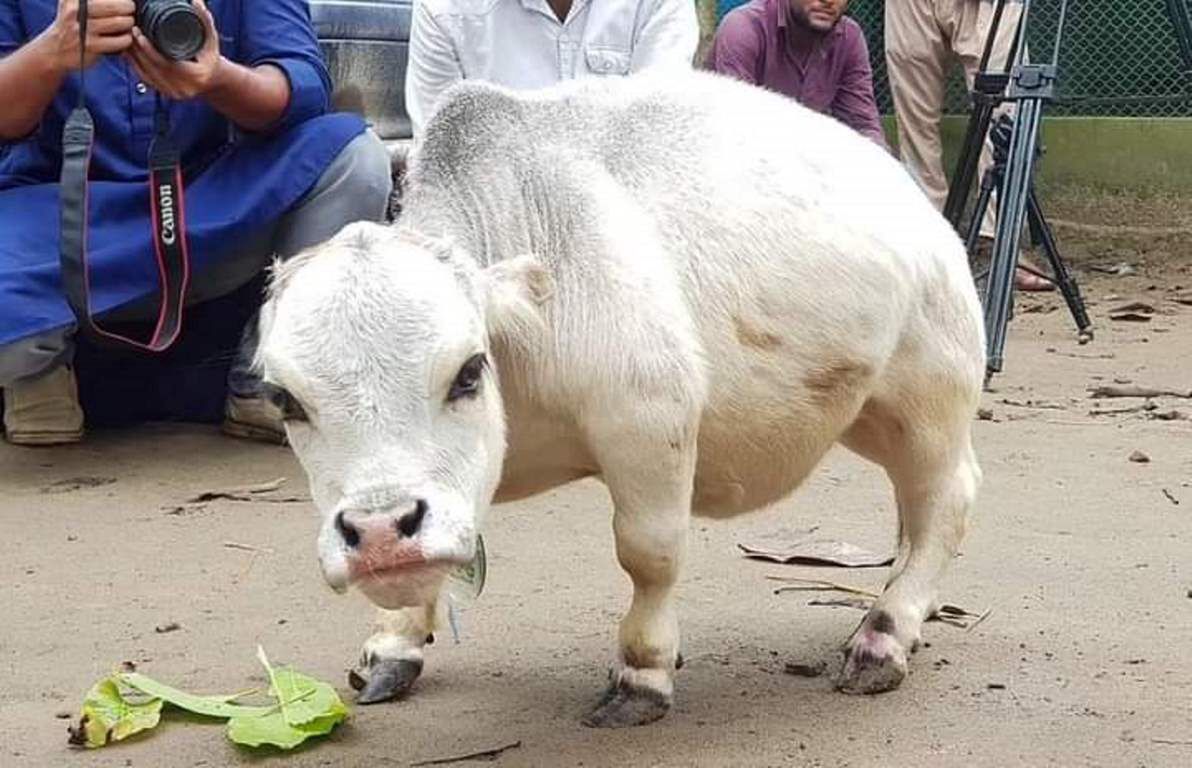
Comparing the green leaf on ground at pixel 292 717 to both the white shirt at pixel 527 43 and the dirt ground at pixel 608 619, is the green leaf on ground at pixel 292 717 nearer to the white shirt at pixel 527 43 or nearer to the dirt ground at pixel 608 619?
the dirt ground at pixel 608 619

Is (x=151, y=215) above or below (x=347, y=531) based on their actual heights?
below

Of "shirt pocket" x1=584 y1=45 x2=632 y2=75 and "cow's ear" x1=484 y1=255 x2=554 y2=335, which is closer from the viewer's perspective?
"cow's ear" x1=484 y1=255 x2=554 y2=335

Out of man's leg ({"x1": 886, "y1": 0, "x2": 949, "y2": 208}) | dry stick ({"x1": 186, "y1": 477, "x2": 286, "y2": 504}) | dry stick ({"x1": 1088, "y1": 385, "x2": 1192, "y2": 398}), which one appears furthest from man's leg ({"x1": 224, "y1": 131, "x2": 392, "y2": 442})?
man's leg ({"x1": 886, "y1": 0, "x2": 949, "y2": 208})

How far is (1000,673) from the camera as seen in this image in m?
3.76

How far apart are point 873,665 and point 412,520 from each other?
4.12ft

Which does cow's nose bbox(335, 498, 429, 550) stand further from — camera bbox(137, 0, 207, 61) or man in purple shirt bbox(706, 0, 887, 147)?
man in purple shirt bbox(706, 0, 887, 147)

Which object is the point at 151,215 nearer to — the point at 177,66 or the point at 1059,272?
the point at 177,66

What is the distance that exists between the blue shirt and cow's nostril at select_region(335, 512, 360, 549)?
99.7 inches

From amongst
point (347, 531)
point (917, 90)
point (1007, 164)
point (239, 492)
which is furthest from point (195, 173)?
point (917, 90)

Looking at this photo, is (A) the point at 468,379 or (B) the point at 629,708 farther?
(B) the point at 629,708

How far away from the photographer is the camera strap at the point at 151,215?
15.5ft

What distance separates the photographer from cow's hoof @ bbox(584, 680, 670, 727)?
3.49 m

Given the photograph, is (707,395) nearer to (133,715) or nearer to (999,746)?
(999,746)

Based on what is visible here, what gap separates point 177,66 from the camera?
4.61m
